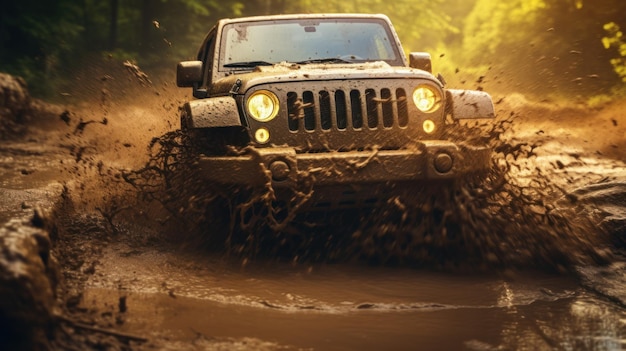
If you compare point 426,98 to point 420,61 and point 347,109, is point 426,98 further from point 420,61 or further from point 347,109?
point 420,61

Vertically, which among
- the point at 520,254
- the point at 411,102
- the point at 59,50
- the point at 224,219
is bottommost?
the point at 520,254

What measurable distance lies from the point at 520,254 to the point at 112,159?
727 centimetres

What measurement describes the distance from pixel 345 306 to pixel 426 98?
1899 millimetres

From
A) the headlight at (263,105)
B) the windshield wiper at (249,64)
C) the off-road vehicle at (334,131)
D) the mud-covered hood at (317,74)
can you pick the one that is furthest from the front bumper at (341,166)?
the windshield wiper at (249,64)

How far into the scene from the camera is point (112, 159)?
37.7ft

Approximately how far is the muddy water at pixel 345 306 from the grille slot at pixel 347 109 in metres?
0.98

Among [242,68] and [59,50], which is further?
[59,50]

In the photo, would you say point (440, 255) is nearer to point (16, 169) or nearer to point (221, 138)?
point (221, 138)

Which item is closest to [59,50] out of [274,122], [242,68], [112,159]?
[112,159]

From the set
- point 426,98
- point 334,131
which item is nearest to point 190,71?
point 334,131

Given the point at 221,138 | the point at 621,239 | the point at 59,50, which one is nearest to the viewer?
the point at 221,138

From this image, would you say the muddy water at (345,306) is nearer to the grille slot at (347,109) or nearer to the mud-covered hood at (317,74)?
the grille slot at (347,109)

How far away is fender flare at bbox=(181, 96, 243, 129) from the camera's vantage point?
538 centimetres

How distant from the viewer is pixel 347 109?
5543 mm
